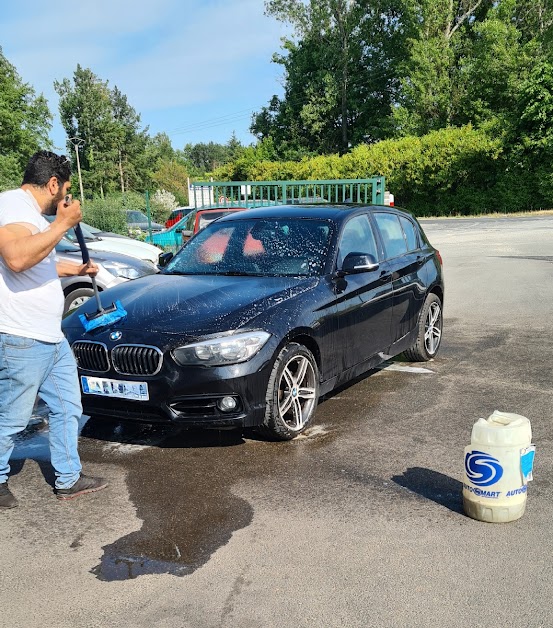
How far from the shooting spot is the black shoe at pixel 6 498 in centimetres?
380

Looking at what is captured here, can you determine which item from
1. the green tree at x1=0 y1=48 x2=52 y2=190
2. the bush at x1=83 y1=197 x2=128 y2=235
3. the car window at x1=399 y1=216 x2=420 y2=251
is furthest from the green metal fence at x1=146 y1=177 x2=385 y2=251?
the green tree at x1=0 y1=48 x2=52 y2=190

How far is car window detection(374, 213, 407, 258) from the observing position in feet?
20.6

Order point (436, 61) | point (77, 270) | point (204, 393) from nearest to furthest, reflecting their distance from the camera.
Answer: point (77, 270) < point (204, 393) < point (436, 61)

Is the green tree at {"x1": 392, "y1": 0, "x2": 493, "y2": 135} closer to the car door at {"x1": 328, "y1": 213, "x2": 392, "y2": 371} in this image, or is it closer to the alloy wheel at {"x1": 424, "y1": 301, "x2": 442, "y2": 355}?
the alloy wheel at {"x1": 424, "y1": 301, "x2": 442, "y2": 355}

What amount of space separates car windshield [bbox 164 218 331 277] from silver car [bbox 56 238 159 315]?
345 centimetres

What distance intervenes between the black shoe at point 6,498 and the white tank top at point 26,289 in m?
0.94

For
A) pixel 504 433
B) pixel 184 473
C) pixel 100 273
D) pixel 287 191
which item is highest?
pixel 287 191

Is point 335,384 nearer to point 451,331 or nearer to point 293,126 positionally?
point 451,331

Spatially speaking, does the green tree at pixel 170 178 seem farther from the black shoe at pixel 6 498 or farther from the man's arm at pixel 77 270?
the black shoe at pixel 6 498

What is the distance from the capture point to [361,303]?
216 inches

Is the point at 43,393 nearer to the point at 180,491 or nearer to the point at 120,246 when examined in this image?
the point at 180,491

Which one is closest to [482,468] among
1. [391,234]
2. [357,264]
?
[357,264]

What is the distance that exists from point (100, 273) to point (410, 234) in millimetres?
4689

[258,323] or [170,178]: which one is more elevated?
[258,323]
